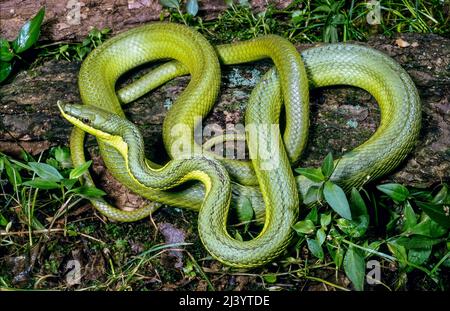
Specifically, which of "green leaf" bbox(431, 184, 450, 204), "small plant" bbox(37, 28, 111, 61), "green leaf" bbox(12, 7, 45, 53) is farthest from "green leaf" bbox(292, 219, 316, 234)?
"green leaf" bbox(12, 7, 45, 53)

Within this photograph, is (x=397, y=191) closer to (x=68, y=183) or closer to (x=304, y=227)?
(x=304, y=227)

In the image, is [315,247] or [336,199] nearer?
[336,199]

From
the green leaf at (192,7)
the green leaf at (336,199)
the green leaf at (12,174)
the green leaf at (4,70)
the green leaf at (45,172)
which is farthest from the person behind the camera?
the green leaf at (192,7)

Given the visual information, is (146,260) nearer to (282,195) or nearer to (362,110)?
(282,195)

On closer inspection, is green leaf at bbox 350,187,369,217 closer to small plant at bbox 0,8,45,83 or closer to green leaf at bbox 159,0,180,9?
green leaf at bbox 159,0,180,9

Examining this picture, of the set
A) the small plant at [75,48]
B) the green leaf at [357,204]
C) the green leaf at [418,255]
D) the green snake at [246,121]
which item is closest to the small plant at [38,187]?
the green snake at [246,121]

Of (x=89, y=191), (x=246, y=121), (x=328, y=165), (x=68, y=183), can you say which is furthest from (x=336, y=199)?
(x=68, y=183)

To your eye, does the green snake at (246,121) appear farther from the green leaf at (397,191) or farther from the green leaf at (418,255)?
the green leaf at (418,255)
